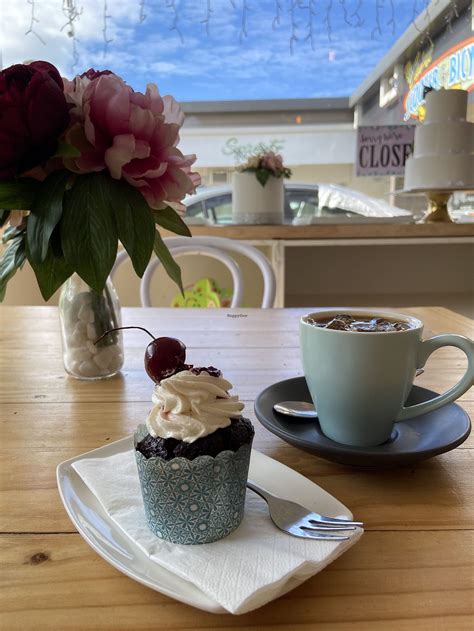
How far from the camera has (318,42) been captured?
87.6 inches

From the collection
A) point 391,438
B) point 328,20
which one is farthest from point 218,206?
point 391,438

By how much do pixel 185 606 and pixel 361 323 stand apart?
0.31 metres

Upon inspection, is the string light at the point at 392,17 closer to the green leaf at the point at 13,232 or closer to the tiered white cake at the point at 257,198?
the tiered white cake at the point at 257,198

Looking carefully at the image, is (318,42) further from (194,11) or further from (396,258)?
(396,258)

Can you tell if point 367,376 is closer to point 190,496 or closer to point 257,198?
point 190,496

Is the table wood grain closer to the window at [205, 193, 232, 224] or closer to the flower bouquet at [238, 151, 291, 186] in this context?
the flower bouquet at [238, 151, 291, 186]

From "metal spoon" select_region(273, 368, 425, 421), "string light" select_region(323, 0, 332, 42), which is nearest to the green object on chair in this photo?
"string light" select_region(323, 0, 332, 42)

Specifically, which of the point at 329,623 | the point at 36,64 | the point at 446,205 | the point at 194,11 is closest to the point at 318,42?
the point at 194,11

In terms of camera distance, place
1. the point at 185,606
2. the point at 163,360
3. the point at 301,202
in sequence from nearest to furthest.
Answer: the point at 185,606
the point at 163,360
the point at 301,202

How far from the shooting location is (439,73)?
254 centimetres

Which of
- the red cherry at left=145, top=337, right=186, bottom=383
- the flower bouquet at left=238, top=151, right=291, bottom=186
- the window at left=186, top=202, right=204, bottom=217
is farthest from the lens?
the window at left=186, top=202, right=204, bottom=217

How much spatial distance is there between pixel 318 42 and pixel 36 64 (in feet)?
6.79

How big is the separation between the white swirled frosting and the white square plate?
76 mm

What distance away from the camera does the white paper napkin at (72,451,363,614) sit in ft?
0.95
